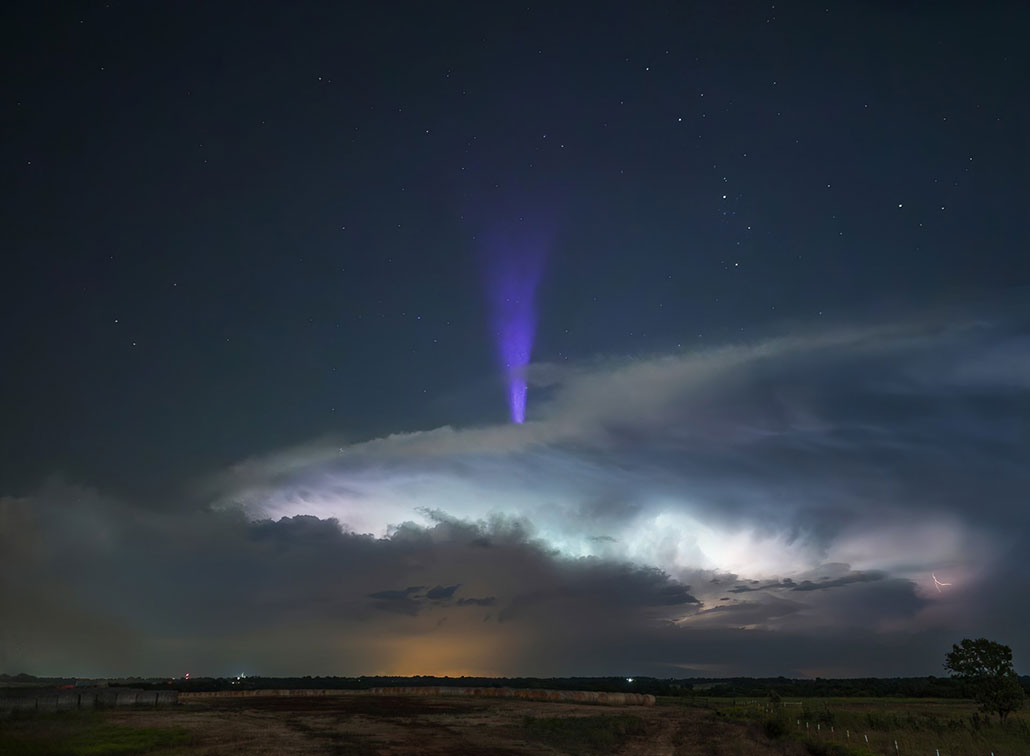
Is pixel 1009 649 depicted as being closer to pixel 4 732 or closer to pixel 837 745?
pixel 837 745

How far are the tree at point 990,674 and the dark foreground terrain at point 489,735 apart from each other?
1674 mm

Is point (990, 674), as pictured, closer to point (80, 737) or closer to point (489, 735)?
point (489, 735)

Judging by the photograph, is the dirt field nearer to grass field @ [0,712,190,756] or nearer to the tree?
grass field @ [0,712,190,756]

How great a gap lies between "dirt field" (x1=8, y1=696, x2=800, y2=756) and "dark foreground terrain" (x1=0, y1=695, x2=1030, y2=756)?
0.09 meters

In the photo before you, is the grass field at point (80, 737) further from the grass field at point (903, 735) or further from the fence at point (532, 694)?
the fence at point (532, 694)

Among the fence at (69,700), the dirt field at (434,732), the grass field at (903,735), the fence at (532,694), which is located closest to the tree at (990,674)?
the grass field at (903,735)

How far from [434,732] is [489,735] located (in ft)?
15.1

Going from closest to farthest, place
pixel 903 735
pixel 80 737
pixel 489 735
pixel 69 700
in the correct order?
pixel 80 737 < pixel 903 735 < pixel 489 735 < pixel 69 700

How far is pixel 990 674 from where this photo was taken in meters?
55.2

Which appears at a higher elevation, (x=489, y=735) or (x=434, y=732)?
(x=434, y=732)

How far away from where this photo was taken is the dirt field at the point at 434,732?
4428 cm

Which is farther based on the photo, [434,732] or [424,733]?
[434,732]

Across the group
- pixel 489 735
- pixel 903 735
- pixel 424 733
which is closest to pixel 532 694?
pixel 424 733

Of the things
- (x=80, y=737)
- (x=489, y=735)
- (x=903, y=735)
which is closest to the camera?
(x=80, y=737)
